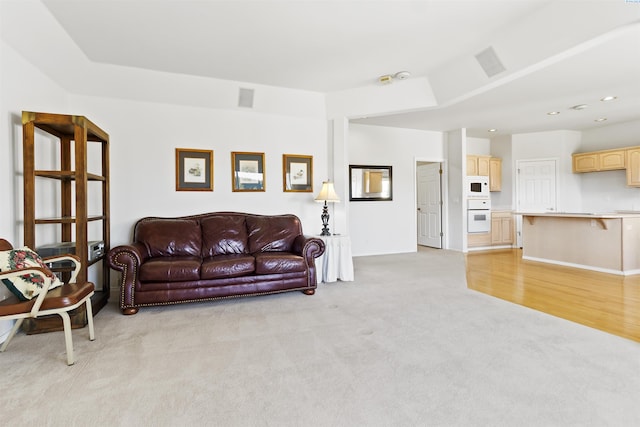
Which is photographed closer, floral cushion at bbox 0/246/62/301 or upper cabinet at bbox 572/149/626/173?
floral cushion at bbox 0/246/62/301

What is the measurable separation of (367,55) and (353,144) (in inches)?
103

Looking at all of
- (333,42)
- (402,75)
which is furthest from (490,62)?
(333,42)

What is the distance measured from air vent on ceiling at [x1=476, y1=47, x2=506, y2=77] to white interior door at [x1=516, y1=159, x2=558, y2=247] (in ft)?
13.7

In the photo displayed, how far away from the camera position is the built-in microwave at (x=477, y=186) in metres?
6.68

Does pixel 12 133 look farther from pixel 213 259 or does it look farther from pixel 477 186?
pixel 477 186

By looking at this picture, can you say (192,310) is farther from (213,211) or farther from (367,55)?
(367,55)

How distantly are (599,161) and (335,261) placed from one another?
5.98m

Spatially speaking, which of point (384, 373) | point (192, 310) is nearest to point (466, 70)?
point (384, 373)

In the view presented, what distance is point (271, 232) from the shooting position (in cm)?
409

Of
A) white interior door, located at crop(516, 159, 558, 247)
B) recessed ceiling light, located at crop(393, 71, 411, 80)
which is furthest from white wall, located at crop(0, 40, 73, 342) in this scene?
white interior door, located at crop(516, 159, 558, 247)

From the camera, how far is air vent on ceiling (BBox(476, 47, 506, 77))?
3490 millimetres

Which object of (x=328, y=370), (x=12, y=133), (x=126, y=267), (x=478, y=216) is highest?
(x=12, y=133)

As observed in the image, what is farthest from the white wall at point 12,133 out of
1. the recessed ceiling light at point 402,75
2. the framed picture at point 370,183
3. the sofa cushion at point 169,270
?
the framed picture at point 370,183

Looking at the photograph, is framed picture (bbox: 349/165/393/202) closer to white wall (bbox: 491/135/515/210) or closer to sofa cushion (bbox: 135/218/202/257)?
white wall (bbox: 491/135/515/210)
